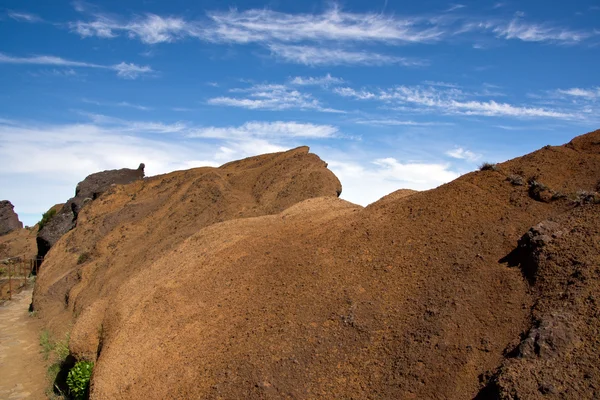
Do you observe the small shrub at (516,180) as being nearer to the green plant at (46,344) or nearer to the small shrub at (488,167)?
the small shrub at (488,167)

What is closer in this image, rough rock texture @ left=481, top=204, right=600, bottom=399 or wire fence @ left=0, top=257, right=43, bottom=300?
rough rock texture @ left=481, top=204, right=600, bottom=399

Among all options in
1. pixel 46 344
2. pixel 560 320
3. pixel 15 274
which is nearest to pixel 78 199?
pixel 15 274

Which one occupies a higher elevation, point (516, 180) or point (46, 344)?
point (516, 180)

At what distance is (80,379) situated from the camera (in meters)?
10.9

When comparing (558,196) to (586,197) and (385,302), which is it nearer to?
(586,197)

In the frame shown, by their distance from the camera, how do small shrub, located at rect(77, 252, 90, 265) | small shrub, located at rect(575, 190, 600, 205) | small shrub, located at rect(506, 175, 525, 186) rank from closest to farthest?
small shrub, located at rect(575, 190, 600, 205), small shrub, located at rect(506, 175, 525, 186), small shrub, located at rect(77, 252, 90, 265)

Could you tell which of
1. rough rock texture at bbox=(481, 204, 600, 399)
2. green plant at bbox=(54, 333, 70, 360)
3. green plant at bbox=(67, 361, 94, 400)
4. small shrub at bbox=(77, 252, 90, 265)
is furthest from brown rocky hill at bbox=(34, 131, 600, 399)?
small shrub at bbox=(77, 252, 90, 265)

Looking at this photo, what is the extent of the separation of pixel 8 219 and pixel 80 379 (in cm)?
4403

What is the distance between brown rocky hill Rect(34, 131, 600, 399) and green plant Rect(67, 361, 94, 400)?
395 millimetres

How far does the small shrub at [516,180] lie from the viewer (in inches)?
370

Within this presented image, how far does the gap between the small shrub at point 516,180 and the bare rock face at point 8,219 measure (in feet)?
161

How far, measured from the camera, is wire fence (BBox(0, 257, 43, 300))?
26.1 m

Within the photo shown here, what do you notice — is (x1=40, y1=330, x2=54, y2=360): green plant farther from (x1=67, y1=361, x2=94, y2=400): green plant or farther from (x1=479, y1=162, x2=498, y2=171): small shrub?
(x1=479, y1=162, x2=498, y2=171): small shrub

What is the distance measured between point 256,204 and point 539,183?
10.6 meters
